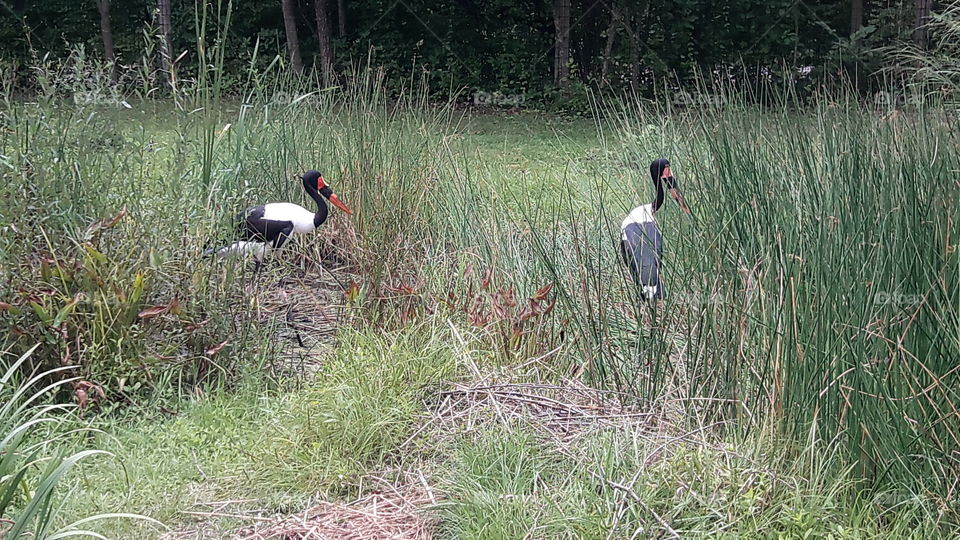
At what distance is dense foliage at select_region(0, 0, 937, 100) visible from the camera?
10586mm

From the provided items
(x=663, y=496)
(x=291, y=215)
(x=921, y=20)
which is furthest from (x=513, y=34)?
(x=663, y=496)

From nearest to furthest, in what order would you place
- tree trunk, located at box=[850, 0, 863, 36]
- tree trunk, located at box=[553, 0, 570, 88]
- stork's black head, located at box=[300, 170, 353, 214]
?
stork's black head, located at box=[300, 170, 353, 214]
tree trunk, located at box=[850, 0, 863, 36]
tree trunk, located at box=[553, 0, 570, 88]

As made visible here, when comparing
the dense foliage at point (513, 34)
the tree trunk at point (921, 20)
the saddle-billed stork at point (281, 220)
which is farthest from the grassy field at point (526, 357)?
the dense foliage at point (513, 34)

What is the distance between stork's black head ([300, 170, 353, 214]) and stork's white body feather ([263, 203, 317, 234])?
0.55 ft

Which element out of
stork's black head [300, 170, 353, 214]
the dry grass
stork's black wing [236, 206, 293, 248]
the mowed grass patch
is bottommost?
the dry grass

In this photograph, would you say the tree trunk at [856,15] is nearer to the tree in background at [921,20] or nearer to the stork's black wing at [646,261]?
the tree in background at [921,20]

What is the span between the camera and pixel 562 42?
10734 mm

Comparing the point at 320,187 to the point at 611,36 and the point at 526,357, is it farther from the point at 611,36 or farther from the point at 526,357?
the point at 611,36

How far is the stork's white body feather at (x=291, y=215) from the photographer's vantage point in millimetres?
3748

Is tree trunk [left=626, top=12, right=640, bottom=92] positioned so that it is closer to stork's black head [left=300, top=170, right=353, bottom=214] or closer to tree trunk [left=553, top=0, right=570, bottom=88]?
tree trunk [left=553, top=0, right=570, bottom=88]

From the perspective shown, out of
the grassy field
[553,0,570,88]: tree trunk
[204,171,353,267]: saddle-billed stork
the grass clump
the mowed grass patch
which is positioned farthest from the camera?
[553,0,570,88]: tree trunk

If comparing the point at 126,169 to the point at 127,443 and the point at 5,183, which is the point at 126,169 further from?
the point at 127,443

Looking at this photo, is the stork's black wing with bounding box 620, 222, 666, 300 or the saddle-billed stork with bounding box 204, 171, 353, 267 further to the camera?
the saddle-billed stork with bounding box 204, 171, 353, 267

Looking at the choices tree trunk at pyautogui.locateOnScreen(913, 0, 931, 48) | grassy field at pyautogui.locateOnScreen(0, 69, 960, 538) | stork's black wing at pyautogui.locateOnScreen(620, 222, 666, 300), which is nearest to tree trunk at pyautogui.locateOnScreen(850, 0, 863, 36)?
tree trunk at pyautogui.locateOnScreen(913, 0, 931, 48)
